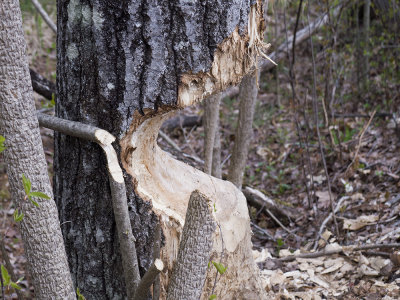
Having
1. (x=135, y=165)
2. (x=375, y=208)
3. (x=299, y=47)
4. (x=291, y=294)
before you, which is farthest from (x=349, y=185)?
(x=299, y=47)

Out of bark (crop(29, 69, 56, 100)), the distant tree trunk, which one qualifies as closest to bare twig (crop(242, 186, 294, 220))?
bark (crop(29, 69, 56, 100))

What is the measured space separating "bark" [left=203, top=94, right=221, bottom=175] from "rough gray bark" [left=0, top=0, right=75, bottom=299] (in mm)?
1900

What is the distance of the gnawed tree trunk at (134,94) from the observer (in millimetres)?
1905

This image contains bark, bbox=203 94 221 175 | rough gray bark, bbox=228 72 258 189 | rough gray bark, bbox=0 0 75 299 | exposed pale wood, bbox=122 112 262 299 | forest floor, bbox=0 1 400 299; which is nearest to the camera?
rough gray bark, bbox=0 0 75 299

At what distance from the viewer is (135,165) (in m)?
2.17

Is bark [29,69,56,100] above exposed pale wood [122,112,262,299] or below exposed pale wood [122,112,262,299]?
above

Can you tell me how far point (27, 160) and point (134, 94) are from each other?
1.70 feet

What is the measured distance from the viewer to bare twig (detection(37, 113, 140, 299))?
193 centimetres

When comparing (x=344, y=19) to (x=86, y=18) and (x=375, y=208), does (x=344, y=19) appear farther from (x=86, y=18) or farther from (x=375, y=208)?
(x=86, y=18)

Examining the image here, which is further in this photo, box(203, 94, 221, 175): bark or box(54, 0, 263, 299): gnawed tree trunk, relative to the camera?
box(203, 94, 221, 175): bark

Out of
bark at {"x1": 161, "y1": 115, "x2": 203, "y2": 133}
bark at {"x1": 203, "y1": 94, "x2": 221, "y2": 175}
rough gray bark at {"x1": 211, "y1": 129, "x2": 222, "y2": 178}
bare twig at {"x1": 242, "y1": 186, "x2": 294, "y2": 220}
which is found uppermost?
bark at {"x1": 203, "y1": 94, "x2": 221, "y2": 175}

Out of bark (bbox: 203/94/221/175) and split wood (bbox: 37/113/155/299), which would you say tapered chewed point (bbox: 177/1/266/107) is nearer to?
split wood (bbox: 37/113/155/299)

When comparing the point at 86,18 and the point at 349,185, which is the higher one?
the point at 86,18

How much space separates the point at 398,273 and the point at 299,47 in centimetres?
637
